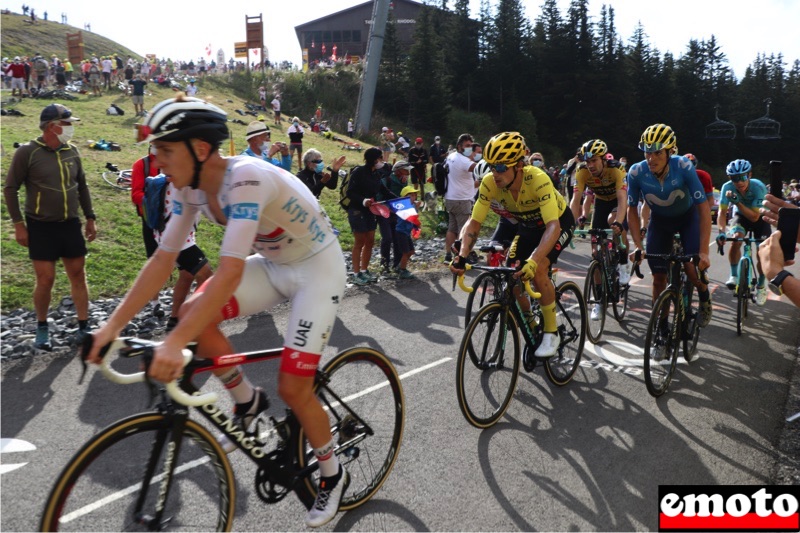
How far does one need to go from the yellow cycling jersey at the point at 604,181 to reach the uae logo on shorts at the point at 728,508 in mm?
5269

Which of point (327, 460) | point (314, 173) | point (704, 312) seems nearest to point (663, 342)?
point (704, 312)

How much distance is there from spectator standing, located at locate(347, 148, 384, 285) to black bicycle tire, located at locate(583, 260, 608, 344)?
3.89m

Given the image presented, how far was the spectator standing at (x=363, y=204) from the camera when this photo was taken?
10406mm

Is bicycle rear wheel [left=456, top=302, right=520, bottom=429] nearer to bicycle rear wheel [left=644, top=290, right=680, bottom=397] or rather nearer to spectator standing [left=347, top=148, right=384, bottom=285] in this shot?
bicycle rear wheel [left=644, top=290, right=680, bottom=397]

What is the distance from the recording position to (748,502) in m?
4.20

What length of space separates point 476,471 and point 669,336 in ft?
9.47

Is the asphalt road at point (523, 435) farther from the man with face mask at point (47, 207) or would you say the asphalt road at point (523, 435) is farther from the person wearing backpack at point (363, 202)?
the person wearing backpack at point (363, 202)

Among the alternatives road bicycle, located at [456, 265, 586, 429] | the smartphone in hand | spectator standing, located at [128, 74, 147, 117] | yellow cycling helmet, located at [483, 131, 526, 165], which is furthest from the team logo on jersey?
spectator standing, located at [128, 74, 147, 117]

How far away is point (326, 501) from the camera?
11.8 ft

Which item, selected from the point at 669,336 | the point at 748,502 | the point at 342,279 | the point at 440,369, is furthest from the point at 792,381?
the point at 342,279

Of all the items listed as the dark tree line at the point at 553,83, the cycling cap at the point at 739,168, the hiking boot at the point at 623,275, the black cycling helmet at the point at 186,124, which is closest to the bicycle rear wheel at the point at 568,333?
the hiking boot at the point at 623,275

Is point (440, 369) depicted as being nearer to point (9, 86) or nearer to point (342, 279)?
point (342, 279)

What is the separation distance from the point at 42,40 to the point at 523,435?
206 ft

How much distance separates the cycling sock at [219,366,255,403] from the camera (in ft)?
11.2
